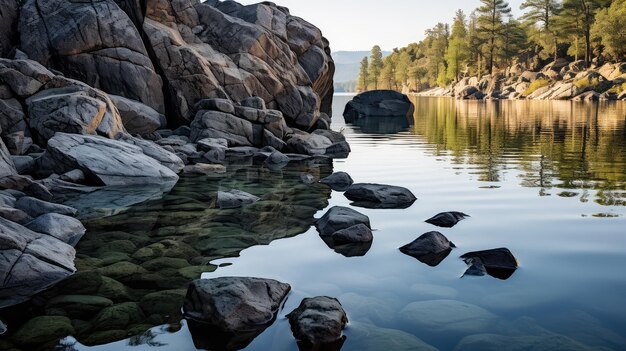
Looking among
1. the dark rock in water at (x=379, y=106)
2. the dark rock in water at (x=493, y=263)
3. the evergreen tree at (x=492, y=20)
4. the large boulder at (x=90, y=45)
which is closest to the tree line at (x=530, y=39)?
the evergreen tree at (x=492, y=20)

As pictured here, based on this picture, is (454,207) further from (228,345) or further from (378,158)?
(378,158)

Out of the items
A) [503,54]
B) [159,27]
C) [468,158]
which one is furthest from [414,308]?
[503,54]

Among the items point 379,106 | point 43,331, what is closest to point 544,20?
point 379,106

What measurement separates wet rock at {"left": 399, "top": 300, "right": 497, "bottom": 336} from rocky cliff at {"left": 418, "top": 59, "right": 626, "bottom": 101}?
227ft

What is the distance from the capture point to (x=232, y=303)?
5.57 meters

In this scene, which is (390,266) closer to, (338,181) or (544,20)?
(338,181)

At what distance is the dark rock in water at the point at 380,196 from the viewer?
11.8 m

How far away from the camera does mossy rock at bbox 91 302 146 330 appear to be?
18.2ft

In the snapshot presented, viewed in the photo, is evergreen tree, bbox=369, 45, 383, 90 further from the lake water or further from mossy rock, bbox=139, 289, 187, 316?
mossy rock, bbox=139, 289, 187, 316

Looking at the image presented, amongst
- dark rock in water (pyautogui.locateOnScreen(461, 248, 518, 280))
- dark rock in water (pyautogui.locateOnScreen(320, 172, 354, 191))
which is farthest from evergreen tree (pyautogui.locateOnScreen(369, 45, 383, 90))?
dark rock in water (pyautogui.locateOnScreen(461, 248, 518, 280))

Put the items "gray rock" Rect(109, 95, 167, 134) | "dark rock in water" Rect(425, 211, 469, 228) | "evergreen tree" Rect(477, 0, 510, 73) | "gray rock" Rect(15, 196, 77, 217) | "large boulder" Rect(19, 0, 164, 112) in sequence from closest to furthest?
"gray rock" Rect(15, 196, 77, 217) < "dark rock in water" Rect(425, 211, 469, 228) < "gray rock" Rect(109, 95, 167, 134) < "large boulder" Rect(19, 0, 164, 112) < "evergreen tree" Rect(477, 0, 510, 73)

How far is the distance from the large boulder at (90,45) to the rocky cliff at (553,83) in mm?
60643

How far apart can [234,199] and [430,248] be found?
5.23 metres

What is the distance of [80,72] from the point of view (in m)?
23.6
